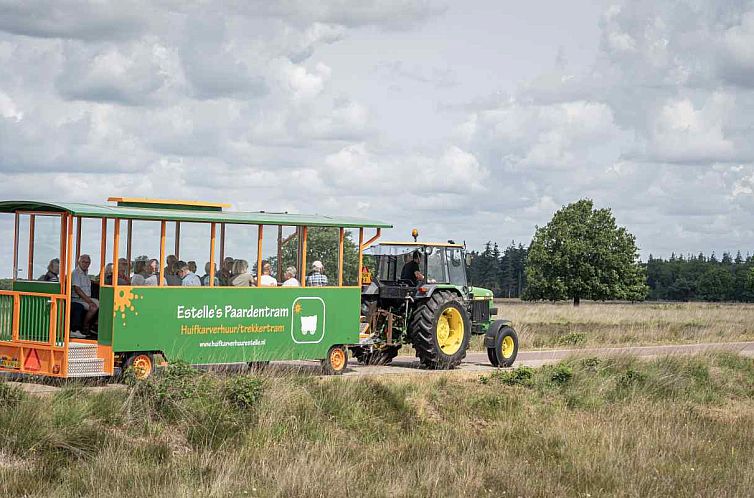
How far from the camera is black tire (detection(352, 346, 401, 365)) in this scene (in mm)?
22234

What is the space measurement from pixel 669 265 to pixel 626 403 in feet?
580

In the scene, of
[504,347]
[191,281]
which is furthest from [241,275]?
[504,347]

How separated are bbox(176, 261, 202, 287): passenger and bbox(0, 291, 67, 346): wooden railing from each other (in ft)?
6.60

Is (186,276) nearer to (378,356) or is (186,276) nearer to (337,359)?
(337,359)

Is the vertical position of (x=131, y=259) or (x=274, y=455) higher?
(x=131, y=259)

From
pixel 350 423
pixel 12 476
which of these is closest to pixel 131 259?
pixel 350 423

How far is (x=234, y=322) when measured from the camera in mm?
18109

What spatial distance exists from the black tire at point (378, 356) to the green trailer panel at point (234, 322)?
210cm

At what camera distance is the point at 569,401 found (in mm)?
19750

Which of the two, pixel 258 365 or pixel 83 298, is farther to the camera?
pixel 258 365

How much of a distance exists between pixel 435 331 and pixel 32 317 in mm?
7744

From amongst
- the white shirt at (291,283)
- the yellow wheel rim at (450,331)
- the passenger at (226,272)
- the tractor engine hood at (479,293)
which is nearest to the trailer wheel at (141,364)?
the passenger at (226,272)

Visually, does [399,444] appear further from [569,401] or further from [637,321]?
[637,321]

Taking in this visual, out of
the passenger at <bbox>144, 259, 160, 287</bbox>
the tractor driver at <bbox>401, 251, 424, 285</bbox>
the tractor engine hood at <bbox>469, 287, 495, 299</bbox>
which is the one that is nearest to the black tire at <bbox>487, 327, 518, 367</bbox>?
the tractor engine hood at <bbox>469, 287, 495, 299</bbox>
